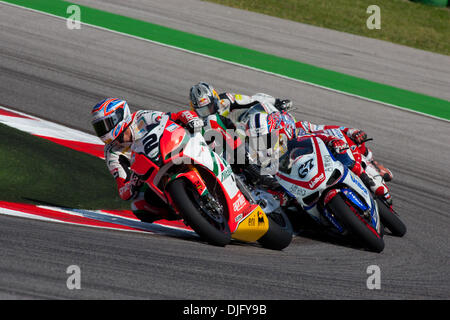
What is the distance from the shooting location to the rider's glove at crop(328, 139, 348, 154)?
746cm

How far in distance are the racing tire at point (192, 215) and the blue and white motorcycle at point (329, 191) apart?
126 centimetres

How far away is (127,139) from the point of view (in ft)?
23.0

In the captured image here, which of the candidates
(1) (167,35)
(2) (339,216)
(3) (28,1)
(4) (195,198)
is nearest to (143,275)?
(4) (195,198)

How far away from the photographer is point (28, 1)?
17.4m

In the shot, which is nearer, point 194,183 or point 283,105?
point 194,183

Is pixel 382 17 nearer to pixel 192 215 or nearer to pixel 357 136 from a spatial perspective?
pixel 357 136

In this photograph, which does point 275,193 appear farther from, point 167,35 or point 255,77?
point 167,35

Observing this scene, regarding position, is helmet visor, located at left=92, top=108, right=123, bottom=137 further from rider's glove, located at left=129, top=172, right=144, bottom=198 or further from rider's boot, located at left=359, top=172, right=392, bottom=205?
rider's boot, located at left=359, top=172, right=392, bottom=205

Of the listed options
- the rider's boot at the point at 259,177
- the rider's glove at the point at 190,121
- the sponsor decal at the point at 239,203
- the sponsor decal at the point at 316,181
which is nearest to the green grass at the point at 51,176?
the rider's boot at the point at 259,177

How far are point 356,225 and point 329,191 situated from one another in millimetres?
447

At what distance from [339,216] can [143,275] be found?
8.14 ft

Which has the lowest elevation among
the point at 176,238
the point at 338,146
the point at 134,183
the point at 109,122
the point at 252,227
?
the point at 176,238

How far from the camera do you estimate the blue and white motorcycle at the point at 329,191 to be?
6.93 meters

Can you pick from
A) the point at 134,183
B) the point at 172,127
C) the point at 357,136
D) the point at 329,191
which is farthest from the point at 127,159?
the point at 357,136
